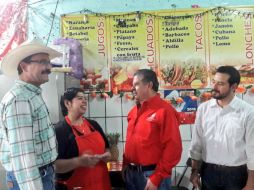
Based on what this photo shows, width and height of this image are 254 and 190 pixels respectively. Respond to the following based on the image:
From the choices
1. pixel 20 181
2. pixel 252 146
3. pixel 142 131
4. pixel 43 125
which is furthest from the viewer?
pixel 142 131

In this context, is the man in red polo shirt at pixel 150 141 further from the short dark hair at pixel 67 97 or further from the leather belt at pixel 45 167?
the leather belt at pixel 45 167

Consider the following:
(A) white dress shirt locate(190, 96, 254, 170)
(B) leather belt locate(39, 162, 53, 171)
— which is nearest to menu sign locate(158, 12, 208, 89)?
(A) white dress shirt locate(190, 96, 254, 170)

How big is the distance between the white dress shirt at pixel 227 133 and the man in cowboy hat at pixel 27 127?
3.63ft

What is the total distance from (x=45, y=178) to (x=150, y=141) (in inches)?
30.0

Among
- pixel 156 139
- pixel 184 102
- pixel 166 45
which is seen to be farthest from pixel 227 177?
pixel 166 45

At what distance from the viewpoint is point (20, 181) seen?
5.87 feet

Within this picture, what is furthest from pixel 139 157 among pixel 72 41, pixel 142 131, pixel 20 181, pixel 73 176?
pixel 72 41

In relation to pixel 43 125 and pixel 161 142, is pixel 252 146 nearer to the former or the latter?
pixel 161 142

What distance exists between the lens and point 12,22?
3.44 m

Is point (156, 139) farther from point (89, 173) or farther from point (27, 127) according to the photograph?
point (27, 127)

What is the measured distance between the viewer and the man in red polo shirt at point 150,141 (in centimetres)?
233

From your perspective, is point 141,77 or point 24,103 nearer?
point 24,103

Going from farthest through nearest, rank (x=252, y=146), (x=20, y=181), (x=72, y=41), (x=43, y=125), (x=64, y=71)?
(x=72, y=41)
(x=64, y=71)
(x=252, y=146)
(x=43, y=125)
(x=20, y=181)

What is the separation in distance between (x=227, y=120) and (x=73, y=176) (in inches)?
44.3
